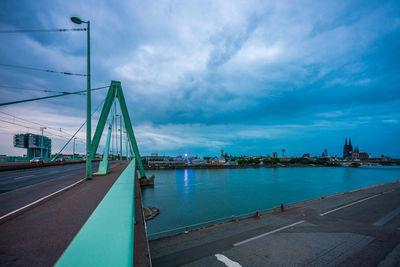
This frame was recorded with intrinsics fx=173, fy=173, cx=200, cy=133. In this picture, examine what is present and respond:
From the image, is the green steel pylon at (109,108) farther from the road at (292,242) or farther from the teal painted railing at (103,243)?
the teal painted railing at (103,243)

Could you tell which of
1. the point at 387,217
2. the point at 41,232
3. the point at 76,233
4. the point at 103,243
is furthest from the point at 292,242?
the point at 103,243

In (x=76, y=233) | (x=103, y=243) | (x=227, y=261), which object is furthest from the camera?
(x=227, y=261)

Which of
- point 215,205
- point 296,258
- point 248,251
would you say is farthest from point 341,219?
point 215,205

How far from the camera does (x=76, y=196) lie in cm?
717

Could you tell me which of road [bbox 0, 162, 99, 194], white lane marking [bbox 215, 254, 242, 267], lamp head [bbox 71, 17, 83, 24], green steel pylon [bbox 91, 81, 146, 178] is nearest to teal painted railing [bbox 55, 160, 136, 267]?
white lane marking [bbox 215, 254, 242, 267]

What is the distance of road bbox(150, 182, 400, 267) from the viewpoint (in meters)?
10.1

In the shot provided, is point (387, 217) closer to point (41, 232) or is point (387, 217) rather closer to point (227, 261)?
point (227, 261)

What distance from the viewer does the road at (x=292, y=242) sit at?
10.1 m

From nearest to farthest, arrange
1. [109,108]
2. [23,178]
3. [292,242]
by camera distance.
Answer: [292,242]
[23,178]
[109,108]

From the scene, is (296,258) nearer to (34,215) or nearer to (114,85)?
(34,215)

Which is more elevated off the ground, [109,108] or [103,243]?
[109,108]

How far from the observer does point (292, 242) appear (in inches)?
480

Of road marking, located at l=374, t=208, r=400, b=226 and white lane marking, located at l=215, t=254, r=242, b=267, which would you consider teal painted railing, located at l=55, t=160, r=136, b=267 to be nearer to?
white lane marking, located at l=215, t=254, r=242, b=267

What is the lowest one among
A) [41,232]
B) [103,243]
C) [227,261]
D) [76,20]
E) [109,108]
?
[227,261]
